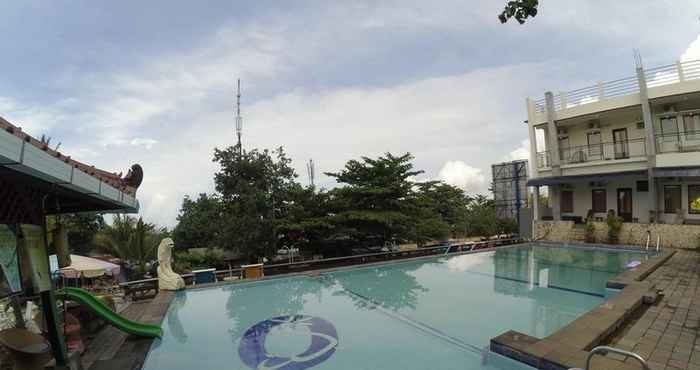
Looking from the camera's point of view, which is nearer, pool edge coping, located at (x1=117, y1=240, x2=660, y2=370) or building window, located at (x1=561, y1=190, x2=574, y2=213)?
pool edge coping, located at (x1=117, y1=240, x2=660, y2=370)

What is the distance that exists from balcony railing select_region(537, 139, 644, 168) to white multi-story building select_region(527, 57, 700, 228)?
1.6 inches

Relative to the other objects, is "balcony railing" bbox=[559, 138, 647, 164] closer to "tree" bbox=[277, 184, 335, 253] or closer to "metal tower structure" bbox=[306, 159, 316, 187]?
"tree" bbox=[277, 184, 335, 253]

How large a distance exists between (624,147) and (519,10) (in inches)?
708

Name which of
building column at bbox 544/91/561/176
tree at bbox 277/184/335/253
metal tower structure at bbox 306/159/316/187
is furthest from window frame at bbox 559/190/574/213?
metal tower structure at bbox 306/159/316/187

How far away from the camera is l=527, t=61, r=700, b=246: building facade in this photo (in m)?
14.5

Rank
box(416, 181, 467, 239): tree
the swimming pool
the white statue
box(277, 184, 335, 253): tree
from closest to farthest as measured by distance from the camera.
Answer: the swimming pool → the white statue → box(277, 184, 335, 253): tree → box(416, 181, 467, 239): tree

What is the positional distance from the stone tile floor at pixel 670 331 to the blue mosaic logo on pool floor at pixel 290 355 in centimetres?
392

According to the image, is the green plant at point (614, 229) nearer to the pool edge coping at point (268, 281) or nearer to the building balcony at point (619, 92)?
the pool edge coping at point (268, 281)

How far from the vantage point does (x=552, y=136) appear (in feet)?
58.3

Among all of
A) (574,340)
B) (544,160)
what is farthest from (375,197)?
(544,160)

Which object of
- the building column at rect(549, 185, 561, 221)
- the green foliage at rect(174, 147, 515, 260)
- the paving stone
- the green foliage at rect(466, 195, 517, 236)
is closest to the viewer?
the paving stone

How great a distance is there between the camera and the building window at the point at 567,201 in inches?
739

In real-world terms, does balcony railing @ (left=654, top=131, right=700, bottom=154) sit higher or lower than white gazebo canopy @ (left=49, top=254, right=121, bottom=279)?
higher

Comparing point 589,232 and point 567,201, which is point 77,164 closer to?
point 589,232
